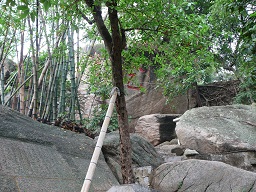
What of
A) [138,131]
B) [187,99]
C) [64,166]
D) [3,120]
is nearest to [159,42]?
[64,166]

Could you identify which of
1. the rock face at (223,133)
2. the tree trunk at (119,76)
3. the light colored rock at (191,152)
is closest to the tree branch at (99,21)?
the tree trunk at (119,76)

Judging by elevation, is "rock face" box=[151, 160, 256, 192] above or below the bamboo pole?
below

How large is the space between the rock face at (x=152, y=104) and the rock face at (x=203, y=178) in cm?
505

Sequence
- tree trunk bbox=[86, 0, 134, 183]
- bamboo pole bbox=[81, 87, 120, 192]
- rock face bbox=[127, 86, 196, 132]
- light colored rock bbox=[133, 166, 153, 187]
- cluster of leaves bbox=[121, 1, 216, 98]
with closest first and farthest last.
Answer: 1. bamboo pole bbox=[81, 87, 120, 192]
2. cluster of leaves bbox=[121, 1, 216, 98]
3. tree trunk bbox=[86, 0, 134, 183]
4. light colored rock bbox=[133, 166, 153, 187]
5. rock face bbox=[127, 86, 196, 132]

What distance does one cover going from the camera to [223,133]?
Result: 5.22m

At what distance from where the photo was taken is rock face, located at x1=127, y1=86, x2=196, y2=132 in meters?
8.72

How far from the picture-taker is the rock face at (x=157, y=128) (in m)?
7.80

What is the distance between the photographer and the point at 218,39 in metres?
7.30

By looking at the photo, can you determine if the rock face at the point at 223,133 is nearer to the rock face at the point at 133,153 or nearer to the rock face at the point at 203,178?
the rock face at the point at 133,153

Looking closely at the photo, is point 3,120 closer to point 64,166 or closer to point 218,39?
point 64,166

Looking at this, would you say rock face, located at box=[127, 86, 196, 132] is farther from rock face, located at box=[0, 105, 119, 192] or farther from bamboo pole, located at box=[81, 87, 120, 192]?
bamboo pole, located at box=[81, 87, 120, 192]

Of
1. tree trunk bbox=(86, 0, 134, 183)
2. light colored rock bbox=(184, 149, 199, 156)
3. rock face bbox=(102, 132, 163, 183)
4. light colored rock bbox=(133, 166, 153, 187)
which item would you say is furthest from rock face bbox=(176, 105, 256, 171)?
tree trunk bbox=(86, 0, 134, 183)

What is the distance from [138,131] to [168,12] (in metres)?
5.42

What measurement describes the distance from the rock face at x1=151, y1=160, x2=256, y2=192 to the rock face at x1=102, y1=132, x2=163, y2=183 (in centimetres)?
55
